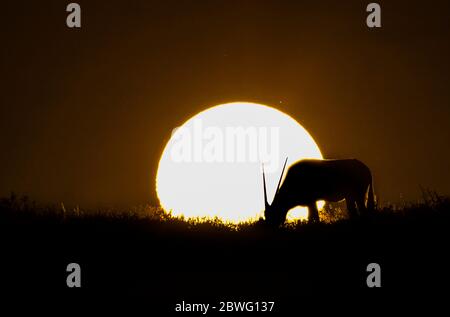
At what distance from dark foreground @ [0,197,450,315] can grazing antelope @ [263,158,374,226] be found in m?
2.56

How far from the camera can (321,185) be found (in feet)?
48.8

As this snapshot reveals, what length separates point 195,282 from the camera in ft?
31.9

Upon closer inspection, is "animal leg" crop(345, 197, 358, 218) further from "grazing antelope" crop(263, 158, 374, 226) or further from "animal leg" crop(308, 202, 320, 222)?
"animal leg" crop(308, 202, 320, 222)

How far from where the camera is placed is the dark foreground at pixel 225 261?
9367 millimetres

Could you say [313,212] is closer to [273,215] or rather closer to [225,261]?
[273,215]

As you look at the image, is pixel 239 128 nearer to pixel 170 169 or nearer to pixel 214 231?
pixel 170 169

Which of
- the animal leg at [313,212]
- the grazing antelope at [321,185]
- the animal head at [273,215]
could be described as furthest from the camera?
the grazing antelope at [321,185]

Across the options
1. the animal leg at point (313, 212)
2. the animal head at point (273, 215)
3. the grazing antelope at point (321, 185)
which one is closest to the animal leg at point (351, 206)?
the grazing antelope at point (321, 185)

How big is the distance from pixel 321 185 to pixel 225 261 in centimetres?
516

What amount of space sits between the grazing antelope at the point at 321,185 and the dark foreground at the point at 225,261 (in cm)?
256

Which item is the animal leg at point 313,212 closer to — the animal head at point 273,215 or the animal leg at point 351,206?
the animal head at point 273,215

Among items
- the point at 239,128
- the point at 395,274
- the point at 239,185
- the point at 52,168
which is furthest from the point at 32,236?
the point at 52,168

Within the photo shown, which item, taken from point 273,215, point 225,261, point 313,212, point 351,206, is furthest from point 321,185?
point 225,261

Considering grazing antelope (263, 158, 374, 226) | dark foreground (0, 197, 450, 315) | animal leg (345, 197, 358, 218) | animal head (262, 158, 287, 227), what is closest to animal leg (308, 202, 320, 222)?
grazing antelope (263, 158, 374, 226)
